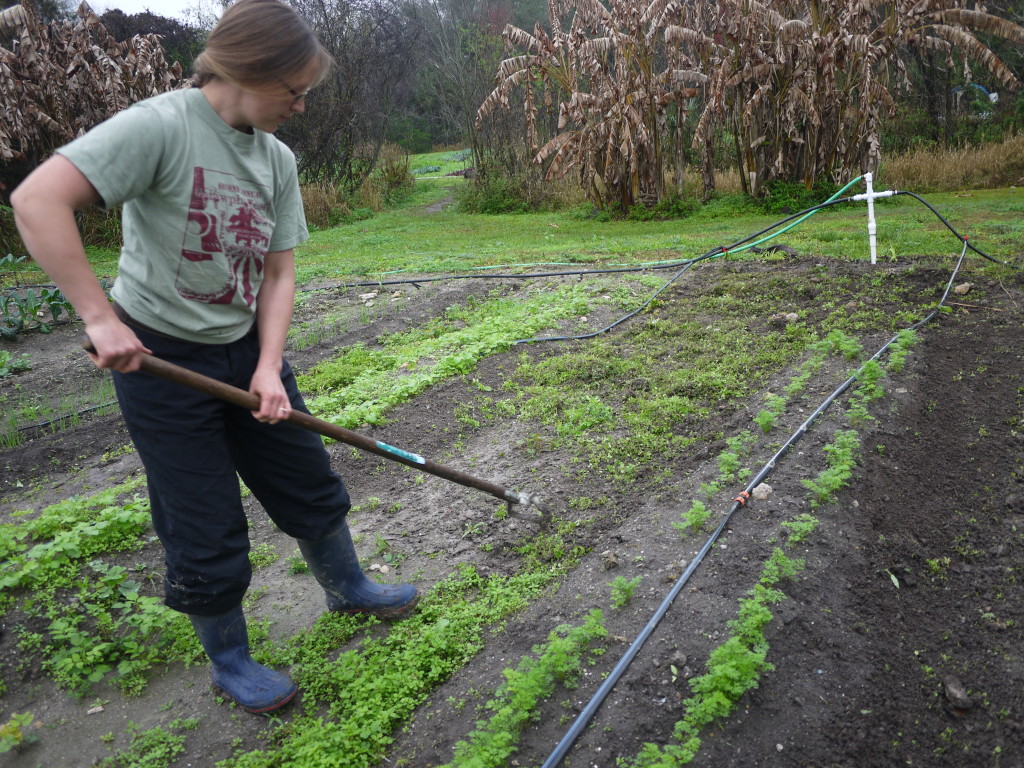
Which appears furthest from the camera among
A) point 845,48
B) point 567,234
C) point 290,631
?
point 567,234

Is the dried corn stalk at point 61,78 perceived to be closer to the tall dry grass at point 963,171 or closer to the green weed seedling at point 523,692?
the green weed seedling at point 523,692

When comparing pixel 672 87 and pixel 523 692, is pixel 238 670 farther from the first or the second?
pixel 672 87

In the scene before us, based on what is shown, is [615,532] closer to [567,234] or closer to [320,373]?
[320,373]

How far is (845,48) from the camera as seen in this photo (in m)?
11.3

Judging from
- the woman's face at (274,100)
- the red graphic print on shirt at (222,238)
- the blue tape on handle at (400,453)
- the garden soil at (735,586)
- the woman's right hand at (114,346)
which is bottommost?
the garden soil at (735,586)

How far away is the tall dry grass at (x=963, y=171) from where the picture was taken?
1332 cm

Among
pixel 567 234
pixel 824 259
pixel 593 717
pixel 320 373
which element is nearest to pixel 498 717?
pixel 593 717

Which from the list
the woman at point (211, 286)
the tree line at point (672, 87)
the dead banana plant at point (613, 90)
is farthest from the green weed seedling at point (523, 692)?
the dead banana plant at point (613, 90)

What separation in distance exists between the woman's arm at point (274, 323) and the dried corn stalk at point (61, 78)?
13.5m

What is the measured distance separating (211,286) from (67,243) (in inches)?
16.1

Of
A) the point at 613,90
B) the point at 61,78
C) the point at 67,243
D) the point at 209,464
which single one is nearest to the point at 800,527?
the point at 209,464

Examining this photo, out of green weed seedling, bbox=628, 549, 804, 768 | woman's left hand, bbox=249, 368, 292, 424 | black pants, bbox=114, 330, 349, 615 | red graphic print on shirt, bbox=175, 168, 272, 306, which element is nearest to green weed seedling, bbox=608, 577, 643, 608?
green weed seedling, bbox=628, 549, 804, 768

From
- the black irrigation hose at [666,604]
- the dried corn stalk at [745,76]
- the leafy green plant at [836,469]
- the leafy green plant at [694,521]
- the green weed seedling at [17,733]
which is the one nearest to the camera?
the black irrigation hose at [666,604]

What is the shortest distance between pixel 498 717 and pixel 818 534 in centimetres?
162
